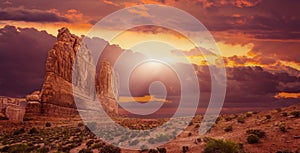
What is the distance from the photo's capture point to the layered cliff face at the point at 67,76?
240ft

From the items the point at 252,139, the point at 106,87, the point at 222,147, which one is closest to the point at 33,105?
the point at 106,87

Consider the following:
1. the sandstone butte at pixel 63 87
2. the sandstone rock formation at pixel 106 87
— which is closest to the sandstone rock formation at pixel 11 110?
the sandstone butte at pixel 63 87

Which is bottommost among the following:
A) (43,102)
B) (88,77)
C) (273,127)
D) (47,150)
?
(47,150)

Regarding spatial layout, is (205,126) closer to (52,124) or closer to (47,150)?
(47,150)

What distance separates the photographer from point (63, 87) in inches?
3103

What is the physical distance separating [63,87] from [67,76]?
5.85 meters

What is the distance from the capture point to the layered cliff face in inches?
2874

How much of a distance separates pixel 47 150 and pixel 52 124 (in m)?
37.7

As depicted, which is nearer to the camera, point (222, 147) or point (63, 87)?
point (222, 147)

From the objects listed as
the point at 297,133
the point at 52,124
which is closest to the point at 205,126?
the point at 297,133

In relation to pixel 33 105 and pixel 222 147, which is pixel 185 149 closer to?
pixel 222 147

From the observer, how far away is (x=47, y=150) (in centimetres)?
2767

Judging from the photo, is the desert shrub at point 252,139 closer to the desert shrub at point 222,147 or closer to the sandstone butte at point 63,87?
the desert shrub at point 222,147

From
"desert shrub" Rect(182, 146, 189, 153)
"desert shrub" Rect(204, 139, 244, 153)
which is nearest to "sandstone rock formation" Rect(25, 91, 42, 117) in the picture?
"desert shrub" Rect(182, 146, 189, 153)
